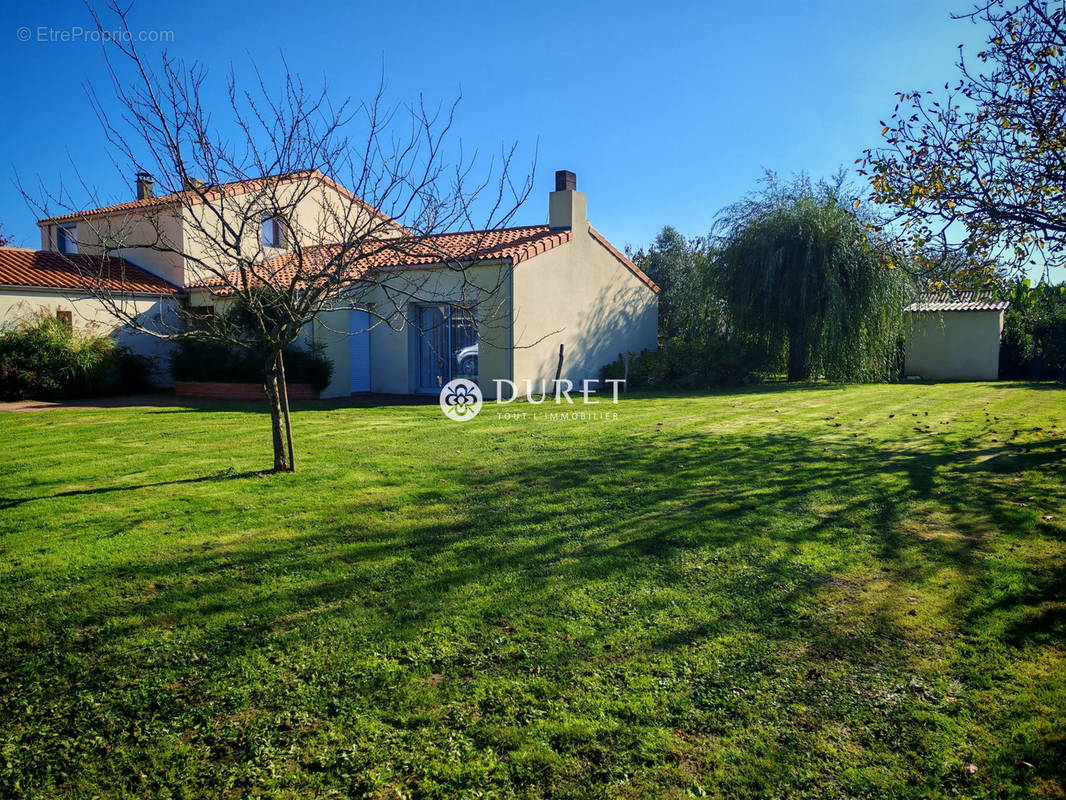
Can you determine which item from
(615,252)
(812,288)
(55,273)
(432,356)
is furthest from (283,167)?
(812,288)

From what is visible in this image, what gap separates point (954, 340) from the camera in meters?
24.7

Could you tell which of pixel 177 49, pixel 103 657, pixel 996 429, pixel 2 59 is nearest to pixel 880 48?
pixel 996 429

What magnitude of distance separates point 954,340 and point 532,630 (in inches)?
1031

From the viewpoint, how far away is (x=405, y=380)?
1753 cm

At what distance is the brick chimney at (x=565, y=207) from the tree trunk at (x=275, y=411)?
1248 centimetres

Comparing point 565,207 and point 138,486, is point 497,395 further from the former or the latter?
point 138,486

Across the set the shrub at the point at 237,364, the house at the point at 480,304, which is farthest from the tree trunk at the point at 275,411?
the shrub at the point at 237,364

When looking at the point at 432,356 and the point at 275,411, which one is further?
the point at 432,356

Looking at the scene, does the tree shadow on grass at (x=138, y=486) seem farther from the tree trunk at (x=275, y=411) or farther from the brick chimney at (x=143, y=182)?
the brick chimney at (x=143, y=182)

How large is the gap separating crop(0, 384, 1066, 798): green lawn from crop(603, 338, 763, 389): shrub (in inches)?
468

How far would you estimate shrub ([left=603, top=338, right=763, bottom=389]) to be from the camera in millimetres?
19656

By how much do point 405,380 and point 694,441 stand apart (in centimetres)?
971

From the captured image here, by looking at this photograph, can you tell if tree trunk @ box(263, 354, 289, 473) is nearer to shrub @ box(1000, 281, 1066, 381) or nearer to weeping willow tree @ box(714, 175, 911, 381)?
weeping willow tree @ box(714, 175, 911, 381)

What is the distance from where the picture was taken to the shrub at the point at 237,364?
1603 cm
